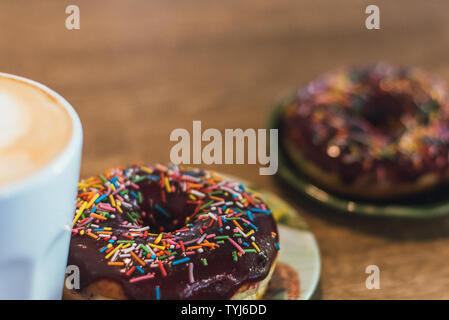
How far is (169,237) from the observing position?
1317mm

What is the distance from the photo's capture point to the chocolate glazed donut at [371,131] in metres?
1.94

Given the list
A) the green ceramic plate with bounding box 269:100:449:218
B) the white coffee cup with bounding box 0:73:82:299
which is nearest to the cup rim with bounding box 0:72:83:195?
the white coffee cup with bounding box 0:73:82:299

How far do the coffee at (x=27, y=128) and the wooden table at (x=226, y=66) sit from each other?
931 millimetres

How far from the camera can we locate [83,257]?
124 centimetres

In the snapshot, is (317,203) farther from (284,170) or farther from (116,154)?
(116,154)

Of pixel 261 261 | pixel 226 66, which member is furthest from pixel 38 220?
pixel 226 66

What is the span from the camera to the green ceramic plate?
1827mm

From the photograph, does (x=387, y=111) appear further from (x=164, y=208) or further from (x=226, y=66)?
(x=164, y=208)

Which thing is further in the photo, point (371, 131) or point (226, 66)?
point (226, 66)

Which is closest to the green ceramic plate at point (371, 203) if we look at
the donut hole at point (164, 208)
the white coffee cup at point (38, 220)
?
the donut hole at point (164, 208)

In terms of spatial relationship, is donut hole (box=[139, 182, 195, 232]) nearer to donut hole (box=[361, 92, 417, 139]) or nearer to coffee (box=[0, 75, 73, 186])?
coffee (box=[0, 75, 73, 186])

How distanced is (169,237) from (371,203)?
34.7 inches

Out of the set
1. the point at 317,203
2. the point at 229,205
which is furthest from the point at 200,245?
the point at 317,203

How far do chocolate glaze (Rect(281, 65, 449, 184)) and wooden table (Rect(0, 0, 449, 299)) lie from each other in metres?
0.17
